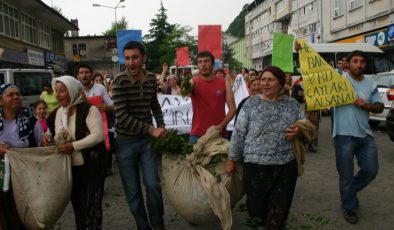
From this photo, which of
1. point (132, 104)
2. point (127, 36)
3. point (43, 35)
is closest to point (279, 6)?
point (43, 35)

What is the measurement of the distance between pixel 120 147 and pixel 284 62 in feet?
9.31

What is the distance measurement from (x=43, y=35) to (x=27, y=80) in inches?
836

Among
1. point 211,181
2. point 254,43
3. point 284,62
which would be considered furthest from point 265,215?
point 254,43

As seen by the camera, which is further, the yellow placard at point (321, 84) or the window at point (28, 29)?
the window at point (28, 29)

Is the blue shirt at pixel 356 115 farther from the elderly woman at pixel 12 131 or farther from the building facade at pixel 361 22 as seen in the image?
the building facade at pixel 361 22

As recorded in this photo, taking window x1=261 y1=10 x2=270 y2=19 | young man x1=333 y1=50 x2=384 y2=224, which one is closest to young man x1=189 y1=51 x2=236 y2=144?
young man x1=333 y1=50 x2=384 y2=224

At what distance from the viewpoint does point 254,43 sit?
3172 inches

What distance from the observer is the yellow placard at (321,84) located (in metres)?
4.52

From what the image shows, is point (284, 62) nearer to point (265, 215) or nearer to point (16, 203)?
point (265, 215)

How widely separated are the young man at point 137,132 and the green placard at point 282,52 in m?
2.28

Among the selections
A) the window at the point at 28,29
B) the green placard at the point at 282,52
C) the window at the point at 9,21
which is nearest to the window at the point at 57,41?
the window at the point at 28,29

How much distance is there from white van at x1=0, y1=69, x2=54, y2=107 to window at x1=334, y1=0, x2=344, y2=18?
1006 inches

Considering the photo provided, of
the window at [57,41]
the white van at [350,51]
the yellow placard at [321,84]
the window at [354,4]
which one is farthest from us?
the window at [57,41]

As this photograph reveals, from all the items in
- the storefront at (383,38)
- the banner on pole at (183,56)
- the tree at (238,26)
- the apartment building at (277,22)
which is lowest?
the banner on pole at (183,56)
